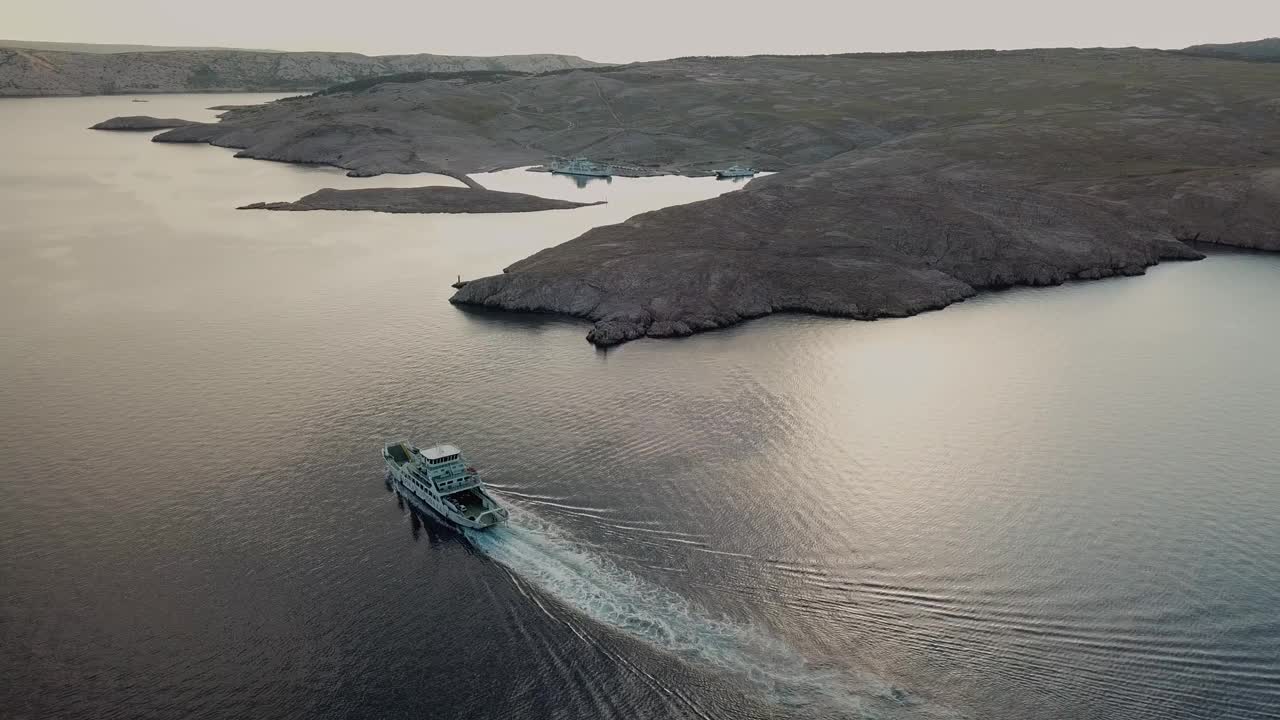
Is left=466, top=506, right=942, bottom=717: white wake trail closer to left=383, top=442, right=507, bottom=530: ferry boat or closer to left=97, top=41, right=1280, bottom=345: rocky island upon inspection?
left=383, top=442, right=507, bottom=530: ferry boat

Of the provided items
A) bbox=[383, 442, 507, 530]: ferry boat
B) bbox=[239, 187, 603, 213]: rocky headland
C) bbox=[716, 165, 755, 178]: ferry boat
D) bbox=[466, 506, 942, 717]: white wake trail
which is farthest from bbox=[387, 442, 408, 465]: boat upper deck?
bbox=[716, 165, 755, 178]: ferry boat

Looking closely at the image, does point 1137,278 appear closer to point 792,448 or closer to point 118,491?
point 792,448

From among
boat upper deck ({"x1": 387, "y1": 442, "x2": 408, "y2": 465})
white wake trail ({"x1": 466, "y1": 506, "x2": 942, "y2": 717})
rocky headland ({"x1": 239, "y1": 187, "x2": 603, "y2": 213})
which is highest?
rocky headland ({"x1": 239, "y1": 187, "x2": 603, "y2": 213})

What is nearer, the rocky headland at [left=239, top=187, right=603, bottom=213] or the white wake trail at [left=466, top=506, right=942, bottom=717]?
the white wake trail at [left=466, top=506, right=942, bottom=717]

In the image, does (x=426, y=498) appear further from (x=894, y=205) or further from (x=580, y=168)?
(x=580, y=168)

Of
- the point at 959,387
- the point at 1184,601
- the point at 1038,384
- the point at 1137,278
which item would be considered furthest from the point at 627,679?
the point at 1137,278

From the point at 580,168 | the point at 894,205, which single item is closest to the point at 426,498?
the point at 894,205
